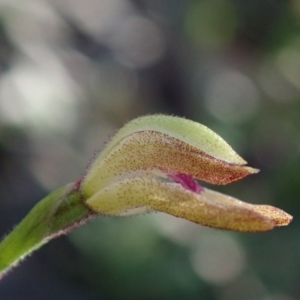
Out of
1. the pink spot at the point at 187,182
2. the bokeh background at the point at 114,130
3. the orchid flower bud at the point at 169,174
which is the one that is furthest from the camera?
the bokeh background at the point at 114,130

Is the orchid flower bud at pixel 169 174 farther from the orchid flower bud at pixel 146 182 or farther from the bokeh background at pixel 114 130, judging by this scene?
the bokeh background at pixel 114 130

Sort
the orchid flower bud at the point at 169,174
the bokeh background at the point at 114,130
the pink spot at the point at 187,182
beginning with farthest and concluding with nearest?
the bokeh background at the point at 114,130
the pink spot at the point at 187,182
the orchid flower bud at the point at 169,174

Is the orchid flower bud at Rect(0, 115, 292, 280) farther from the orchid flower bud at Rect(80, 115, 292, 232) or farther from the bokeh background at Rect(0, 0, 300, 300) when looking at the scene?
the bokeh background at Rect(0, 0, 300, 300)

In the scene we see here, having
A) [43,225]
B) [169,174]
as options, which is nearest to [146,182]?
[169,174]

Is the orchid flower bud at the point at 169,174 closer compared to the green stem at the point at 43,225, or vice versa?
the orchid flower bud at the point at 169,174

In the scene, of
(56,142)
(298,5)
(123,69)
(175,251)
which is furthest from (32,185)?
(298,5)

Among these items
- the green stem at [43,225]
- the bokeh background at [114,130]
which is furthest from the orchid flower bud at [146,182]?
the bokeh background at [114,130]

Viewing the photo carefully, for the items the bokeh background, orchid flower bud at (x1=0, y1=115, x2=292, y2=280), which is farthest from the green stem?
the bokeh background

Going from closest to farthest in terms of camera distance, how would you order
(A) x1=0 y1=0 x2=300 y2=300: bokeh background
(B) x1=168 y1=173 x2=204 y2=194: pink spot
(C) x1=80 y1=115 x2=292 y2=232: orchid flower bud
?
1. (C) x1=80 y1=115 x2=292 y2=232: orchid flower bud
2. (B) x1=168 y1=173 x2=204 y2=194: pink spot
3. (A) x1=0 y1=0 x2=300 y2=300: bokeh background

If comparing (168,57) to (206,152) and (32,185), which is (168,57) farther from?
(206,152)
